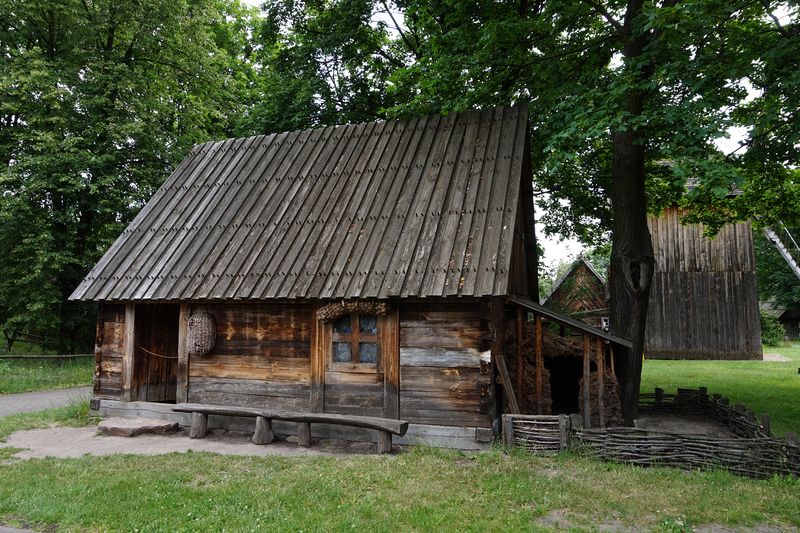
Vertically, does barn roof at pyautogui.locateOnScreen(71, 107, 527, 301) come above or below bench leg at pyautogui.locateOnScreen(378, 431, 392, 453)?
above

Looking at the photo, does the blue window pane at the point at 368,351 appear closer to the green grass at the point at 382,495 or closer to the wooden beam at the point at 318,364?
the wooden beam at the point at 318,364

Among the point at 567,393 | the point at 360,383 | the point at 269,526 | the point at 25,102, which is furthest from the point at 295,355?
the point at 25,102

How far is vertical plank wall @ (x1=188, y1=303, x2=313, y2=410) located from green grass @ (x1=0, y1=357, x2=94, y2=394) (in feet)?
30.4

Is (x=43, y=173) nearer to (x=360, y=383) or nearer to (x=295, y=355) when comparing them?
(x=295, y=355)

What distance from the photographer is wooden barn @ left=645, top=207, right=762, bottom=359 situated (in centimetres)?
2255

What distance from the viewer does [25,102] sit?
2028 centimetres

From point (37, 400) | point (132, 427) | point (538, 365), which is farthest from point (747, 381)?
point (37, 400)

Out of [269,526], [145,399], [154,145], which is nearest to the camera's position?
[269,526]

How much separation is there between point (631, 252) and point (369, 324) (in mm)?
5522

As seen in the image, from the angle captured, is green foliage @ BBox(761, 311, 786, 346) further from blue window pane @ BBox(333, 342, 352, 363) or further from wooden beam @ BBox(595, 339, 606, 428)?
blue window pane @ BBox(333, 342, 352, 363)

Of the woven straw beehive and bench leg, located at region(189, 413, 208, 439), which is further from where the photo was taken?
the woven straw beehive

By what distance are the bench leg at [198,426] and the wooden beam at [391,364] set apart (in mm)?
3461

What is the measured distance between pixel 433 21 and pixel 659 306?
51.3 ft

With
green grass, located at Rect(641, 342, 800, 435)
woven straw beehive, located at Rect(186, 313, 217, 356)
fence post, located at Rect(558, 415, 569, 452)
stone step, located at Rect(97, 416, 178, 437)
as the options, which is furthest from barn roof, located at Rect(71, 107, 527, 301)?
green grass, located at Rect(641, 342, 800, 435)
